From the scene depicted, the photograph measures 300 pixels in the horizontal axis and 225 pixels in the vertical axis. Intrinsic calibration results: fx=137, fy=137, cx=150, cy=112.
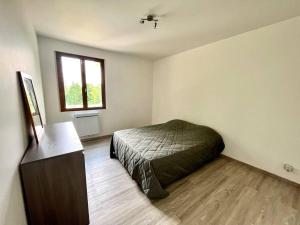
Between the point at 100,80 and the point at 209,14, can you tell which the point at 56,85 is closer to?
the point at 100,80

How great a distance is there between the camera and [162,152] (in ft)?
6.46

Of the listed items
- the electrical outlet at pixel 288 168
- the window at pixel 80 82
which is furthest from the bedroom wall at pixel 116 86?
the electrical outlet at pixel 288 168

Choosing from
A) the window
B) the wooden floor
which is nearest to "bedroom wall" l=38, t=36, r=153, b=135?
the window

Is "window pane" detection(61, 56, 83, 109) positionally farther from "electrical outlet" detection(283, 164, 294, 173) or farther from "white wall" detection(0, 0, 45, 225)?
"electrical outlet" detection(283, 164, 294, 173)

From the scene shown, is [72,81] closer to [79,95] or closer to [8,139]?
[79,95]

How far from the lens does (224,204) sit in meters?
1.61

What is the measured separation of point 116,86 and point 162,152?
2.44 m

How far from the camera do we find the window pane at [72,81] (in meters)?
3.02

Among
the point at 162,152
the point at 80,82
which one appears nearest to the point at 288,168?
the point at 162,152

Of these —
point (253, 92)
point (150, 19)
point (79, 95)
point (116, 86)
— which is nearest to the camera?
point (150, 19)

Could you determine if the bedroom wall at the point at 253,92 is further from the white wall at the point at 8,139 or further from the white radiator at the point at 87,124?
the white wall at the point at 8,139

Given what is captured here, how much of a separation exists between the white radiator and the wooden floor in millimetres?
1214

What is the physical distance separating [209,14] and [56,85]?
3070 mm

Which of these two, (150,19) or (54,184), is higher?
(150,19)
